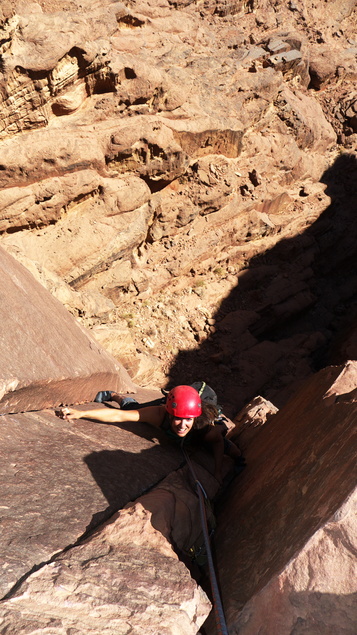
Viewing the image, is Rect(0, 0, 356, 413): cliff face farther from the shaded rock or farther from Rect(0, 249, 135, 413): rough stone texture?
Rect(0, 249, 135, 413): rough stone texture

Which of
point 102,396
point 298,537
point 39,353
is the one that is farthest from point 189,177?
point 298,537

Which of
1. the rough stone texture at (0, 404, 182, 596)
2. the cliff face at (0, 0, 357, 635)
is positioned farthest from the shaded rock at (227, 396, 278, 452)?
the rough stone texture at (0, 404, 182, 596)

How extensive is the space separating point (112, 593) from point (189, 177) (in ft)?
35.9

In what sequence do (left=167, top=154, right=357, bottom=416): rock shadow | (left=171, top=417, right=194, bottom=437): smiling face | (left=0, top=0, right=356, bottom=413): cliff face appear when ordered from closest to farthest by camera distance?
(left=171, top=417, right=194, bottom=437): smiling face → (left=0, top=0, right=356, bottom=413): cliff face → (left=167, top=154, right=357, bottom=416): rock shadow

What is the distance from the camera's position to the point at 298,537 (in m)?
2.27

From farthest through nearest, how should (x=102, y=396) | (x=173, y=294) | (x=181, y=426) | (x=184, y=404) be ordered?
(x=173, y=294) → (x=102, y=396) → (x=181, y=426) → (x=184, y=404)

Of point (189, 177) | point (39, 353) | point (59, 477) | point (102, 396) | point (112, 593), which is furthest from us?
point (189, 177)

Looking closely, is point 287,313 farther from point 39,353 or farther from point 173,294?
point 39,353

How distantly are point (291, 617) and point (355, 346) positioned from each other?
34.3ft

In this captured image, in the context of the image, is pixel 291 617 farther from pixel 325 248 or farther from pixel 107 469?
pixel 325 248

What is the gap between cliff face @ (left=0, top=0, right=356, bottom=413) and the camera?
27.0ft

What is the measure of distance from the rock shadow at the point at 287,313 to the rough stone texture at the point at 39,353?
214 inches

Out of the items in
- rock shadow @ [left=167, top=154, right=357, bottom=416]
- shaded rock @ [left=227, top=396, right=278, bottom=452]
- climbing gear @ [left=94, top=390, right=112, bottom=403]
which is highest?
climbing gear @ [left=94, top=390, right=112, bottom=403]

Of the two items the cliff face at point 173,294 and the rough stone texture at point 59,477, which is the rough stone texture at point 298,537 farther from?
the rough stone texture at point 59,477
